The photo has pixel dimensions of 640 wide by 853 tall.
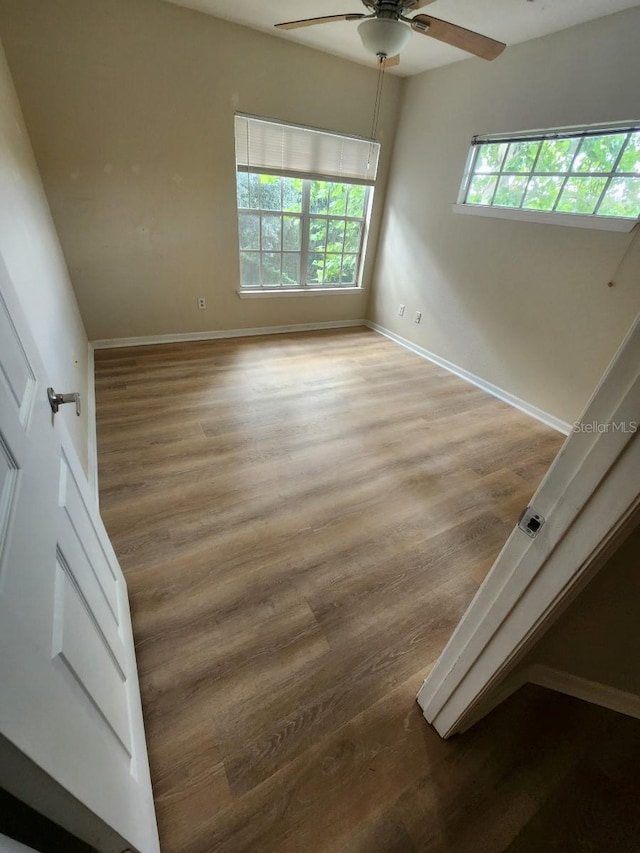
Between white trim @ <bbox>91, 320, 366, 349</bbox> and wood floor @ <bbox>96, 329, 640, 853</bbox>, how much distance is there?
91 cm

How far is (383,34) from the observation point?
5.60 feet

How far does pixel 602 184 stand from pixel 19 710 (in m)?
3.53

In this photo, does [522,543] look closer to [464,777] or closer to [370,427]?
[464,777]

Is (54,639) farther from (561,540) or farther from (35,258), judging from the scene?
(35,258)

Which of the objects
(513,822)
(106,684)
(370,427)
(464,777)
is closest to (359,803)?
(464,777)

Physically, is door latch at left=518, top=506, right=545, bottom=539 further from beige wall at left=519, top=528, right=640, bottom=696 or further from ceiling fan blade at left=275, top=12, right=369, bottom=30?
ceiling fan blade at left=275, top=12, right=369, bottom=30

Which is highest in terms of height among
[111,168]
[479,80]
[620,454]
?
[479,80]

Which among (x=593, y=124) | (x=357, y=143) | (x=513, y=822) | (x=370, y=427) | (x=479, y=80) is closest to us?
(x=513, y=822)

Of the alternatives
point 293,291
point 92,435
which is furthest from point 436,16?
point 92,435

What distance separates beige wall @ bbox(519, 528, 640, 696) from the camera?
0.79 meters

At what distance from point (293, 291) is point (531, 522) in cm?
386

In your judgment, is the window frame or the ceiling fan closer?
the ceiling fan

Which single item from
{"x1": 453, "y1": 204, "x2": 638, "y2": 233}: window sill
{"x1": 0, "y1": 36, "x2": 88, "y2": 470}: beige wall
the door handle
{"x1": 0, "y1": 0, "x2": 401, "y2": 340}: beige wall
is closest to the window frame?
{"x1": 0, "y1": 0, "x2": 401, "y2": 340}: beige wall

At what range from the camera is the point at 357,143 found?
3568 millimetres
